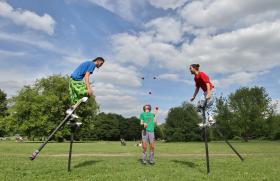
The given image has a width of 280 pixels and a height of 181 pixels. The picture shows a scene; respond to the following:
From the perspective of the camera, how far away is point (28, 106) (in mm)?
72750

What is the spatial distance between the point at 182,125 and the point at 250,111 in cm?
4562

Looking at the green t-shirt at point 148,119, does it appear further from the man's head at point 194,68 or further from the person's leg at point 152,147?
the man's head at point 194,68

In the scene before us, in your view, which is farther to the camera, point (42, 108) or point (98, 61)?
point (42, 108)

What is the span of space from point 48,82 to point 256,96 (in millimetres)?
50991

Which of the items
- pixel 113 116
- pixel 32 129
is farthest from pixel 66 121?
pixel 113 116

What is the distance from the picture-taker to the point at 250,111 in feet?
286

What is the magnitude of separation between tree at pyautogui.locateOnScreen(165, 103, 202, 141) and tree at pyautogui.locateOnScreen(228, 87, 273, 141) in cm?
3136

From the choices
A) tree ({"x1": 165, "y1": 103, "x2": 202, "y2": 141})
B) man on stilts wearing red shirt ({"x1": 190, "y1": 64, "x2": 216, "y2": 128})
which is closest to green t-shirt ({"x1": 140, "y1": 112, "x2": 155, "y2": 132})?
man on stilts wearing red shirt ({"x1": 190, "y1": 64, "x2": 216, "y2": 128})

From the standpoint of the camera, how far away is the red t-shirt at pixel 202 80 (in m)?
11.6

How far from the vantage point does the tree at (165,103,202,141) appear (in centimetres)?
12594

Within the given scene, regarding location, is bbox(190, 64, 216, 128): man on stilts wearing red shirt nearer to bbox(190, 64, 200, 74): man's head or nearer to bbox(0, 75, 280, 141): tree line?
bbox(190, 64, 200, 74): man's head

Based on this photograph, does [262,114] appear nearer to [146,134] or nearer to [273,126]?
[273,126]

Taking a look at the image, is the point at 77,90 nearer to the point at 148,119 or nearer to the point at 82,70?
the point at 82,70

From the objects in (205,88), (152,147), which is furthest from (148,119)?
(205,88)
